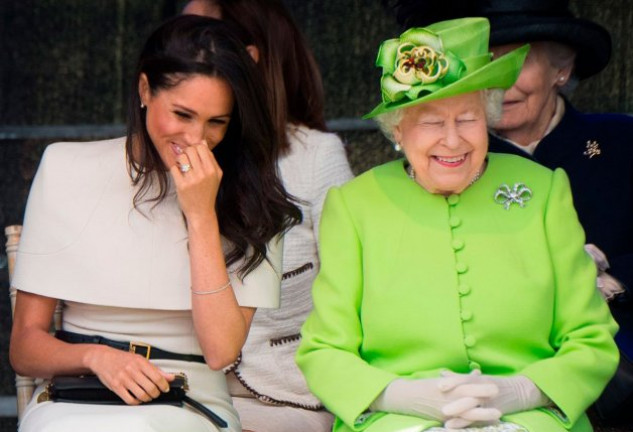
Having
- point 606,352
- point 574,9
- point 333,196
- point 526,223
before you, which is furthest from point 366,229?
point 574,9

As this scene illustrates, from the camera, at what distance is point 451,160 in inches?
161

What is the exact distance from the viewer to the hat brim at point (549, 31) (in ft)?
15.9

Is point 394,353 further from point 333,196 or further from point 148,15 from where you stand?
point 148,15

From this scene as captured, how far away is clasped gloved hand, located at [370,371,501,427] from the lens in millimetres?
3764

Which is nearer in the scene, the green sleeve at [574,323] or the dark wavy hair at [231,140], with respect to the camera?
the green sleeve at [574,323]

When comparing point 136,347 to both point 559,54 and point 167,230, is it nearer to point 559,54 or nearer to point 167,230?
point 167,230

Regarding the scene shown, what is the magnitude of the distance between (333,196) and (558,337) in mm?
731

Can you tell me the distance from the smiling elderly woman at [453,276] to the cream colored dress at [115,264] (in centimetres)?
33

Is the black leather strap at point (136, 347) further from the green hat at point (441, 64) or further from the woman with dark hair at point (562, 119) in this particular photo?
the woman with dark hair at point (562, 119)

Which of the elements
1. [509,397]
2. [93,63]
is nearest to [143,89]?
[509,397]

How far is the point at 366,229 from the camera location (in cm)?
418

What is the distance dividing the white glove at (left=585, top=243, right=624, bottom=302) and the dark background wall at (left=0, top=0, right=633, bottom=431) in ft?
4.98

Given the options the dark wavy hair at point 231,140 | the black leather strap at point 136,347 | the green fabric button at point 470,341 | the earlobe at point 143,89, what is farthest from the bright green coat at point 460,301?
the earlobe at point 143,89

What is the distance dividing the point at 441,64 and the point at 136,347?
3.78 feet
